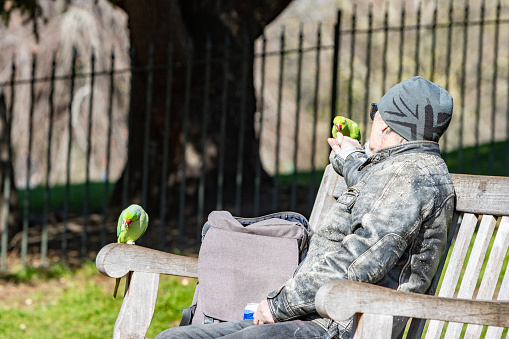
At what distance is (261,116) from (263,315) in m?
3.80

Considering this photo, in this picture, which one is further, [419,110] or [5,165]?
[5,165]

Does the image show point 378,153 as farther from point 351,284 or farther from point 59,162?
point 59,162

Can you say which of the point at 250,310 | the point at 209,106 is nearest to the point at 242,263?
the point at 250,310

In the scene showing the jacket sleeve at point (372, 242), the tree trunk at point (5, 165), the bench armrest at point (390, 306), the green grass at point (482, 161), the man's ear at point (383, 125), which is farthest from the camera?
the green grass at point (482, 161)

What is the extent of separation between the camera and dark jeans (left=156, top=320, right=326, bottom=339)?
78.5 inches

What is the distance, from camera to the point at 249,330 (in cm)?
201

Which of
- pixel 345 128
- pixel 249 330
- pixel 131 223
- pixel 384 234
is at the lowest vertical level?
pixel 249 330

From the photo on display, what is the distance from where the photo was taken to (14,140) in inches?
558

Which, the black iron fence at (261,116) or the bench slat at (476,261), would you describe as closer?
the bench slat at (476,261)

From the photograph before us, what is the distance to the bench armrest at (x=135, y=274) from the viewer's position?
92.0 inches

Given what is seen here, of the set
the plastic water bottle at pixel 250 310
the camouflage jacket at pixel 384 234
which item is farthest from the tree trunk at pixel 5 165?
the camouflage jacket at pixel 384 234

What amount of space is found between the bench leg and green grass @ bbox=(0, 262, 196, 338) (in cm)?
171

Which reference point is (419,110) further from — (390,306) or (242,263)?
(242,263)

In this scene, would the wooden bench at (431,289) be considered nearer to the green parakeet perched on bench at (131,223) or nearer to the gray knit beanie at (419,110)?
the green parakeet perched on bench at (131,223)
